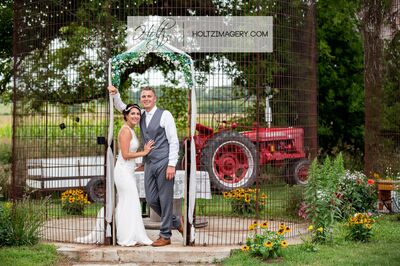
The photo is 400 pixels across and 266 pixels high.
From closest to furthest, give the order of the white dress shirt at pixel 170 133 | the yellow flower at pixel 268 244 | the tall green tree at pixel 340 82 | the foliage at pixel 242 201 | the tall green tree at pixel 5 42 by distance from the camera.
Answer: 1. the yellow flower at pixel 268 244
2. the white dress shirt at pixel 170 133
3. the foliage at pixel 242 201
4. the tall green tree at pixel 5 42
5. the tall green tree at pixel 340 82

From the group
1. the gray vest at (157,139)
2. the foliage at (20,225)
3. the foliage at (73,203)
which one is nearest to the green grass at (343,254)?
the gray vest at (157,139)

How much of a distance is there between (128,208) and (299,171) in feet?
13.9

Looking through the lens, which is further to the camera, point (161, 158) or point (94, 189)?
point (94, 189)

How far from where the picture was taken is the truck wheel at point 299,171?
11613mm

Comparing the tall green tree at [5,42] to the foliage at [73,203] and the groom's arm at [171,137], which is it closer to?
the foliage at [73,203]

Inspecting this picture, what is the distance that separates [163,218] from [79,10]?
532cm

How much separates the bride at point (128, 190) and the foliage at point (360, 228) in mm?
2664

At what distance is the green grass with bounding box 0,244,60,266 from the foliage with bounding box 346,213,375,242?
3838 millimetres

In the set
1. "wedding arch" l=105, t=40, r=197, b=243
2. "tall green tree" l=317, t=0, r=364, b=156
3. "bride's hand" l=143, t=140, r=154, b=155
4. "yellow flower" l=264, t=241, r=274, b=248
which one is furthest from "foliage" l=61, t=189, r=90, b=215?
"tall green tree" l=317, t=0, r=364, b=156

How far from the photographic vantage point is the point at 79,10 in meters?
13.2

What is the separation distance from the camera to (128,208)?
31.0 ft

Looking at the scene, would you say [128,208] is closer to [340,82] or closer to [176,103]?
[176,103]

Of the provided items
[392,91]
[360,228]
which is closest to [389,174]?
[392,91]

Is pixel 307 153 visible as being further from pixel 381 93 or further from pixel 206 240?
pixel 381 93
